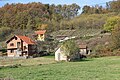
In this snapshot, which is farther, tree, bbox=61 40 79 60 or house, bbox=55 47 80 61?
→ house, bbox=55 47 80 61

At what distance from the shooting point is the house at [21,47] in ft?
221

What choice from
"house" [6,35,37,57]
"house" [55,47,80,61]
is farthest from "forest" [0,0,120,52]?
"house" [55,47,80,61]

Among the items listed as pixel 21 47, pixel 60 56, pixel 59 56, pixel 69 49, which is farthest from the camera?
pixel 21 47

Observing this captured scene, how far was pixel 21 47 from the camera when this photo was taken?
222 feet

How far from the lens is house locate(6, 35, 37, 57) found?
67.4 meters

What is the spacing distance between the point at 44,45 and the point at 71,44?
66.7 feet

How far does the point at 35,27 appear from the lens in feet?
354

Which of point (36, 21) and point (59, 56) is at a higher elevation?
point (36, 21)

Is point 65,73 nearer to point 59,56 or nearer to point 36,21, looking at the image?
point 59,56

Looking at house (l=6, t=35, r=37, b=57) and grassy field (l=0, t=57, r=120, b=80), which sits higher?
house (l=6, t=35, r=37, b=57)

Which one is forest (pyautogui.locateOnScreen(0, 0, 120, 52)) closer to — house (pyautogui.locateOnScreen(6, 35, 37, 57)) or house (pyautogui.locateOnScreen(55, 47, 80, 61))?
house (pyautogui.locateOnScreen(6, 35, 37, 57))

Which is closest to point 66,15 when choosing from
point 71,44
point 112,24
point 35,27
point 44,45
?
point 35,27

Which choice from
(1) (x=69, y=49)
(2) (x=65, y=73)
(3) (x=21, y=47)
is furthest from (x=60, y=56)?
(2) (x=65, y=73)

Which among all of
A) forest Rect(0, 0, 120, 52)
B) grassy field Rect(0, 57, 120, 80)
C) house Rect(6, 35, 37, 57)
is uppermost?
forest Rect(0, 0, 120, 52)
